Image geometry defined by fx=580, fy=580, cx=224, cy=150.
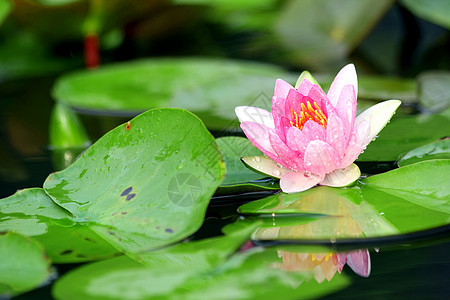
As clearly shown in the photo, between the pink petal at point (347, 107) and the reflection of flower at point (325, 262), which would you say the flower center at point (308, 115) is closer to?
the pink petal at point (347, 107)

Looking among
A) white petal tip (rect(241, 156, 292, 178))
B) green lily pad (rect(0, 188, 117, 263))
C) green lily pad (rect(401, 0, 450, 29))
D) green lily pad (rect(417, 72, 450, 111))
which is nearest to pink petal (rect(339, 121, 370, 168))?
white petal tip (rect(241, 156, 292, 178))

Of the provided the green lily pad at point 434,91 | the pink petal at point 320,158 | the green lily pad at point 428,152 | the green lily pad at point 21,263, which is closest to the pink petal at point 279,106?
the pink petal at point 320,158

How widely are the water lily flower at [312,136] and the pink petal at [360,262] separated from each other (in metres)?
0.16

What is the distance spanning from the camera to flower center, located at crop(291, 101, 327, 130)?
1.04 m

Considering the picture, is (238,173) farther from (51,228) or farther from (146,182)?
(51,228)

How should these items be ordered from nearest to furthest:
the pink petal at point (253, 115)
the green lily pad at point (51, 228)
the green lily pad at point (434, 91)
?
the green lily pad at point (51, 228)
the pink petal at point (253, 115)
the green lily pad at point (434, 91)

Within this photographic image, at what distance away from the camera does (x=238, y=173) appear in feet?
3.77

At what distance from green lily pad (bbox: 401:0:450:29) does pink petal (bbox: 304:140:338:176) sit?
4.35ft

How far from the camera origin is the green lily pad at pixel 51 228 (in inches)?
36.0

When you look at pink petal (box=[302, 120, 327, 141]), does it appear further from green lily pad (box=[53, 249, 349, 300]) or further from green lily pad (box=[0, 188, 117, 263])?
green lily pad (box=[0, 188, 117, 263])

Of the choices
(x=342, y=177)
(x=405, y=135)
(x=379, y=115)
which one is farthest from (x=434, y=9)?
(x=342, y=177)

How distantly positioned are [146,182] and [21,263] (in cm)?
26

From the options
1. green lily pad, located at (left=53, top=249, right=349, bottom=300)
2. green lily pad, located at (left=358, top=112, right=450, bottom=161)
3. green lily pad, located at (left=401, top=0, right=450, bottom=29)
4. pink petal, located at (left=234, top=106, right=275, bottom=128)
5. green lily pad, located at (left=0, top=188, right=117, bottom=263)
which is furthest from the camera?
green lily pad, located at (left=401, top=0, right=450, bottom=29)

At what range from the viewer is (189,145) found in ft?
3.40
